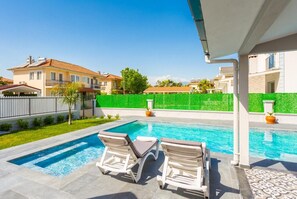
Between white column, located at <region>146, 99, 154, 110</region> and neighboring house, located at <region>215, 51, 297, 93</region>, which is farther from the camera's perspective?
white column, located at <region>146, 99, 154, 110</region>

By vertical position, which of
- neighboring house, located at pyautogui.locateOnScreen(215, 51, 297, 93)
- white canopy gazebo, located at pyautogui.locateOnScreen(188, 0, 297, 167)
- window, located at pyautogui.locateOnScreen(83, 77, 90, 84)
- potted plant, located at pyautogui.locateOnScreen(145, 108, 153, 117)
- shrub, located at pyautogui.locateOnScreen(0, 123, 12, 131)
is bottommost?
shrub, located at pyautogui.locateOnScreen(0, 123, 12, 131)

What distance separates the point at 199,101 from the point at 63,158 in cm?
1185

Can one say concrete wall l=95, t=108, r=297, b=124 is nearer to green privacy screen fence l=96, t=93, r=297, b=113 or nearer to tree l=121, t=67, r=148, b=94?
green privacy screen fence l=96, t=93, r=297, b=113

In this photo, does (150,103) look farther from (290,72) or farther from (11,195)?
(11,195)

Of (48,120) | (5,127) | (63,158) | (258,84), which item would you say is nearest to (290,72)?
(258,84)

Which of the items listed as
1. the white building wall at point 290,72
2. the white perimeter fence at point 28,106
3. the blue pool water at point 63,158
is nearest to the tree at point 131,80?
the white perimeter fence at point 28,106

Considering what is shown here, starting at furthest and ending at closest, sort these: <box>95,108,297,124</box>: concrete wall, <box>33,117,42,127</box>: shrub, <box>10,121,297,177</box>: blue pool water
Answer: <box>95,108,297,124</box>: concrete wall → <box>33,117,42,127</box>: shrub → <box>10,121,297,177</box>: blue pool water

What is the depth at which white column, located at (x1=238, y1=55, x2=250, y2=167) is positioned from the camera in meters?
4.46

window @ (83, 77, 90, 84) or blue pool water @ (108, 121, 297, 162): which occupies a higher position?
window @ (83, 77, 90, 84)

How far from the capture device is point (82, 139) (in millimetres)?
8023

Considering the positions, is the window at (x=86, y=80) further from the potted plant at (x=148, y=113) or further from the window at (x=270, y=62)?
the window at (x=270, y=62)

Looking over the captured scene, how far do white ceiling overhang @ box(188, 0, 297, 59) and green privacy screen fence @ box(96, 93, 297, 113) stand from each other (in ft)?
34.0

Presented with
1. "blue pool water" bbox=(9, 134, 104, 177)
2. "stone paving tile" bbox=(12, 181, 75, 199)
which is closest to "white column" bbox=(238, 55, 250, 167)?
"stone paving tile" bbox=(12, 181, 75, 199)

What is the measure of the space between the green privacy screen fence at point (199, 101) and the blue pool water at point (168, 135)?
3.17 m
